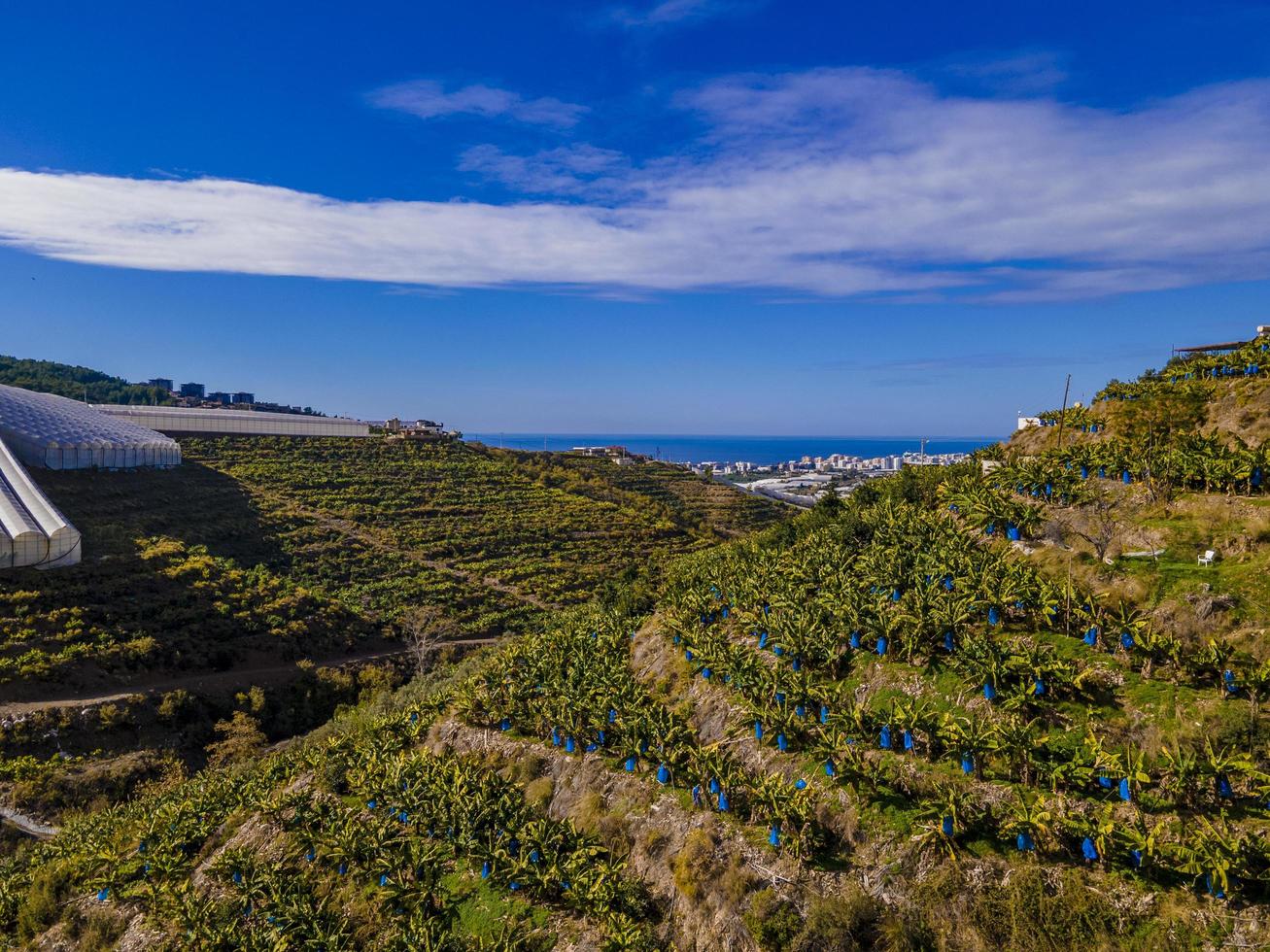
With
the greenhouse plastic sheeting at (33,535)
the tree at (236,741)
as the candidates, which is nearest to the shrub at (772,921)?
the tree at (236,741)

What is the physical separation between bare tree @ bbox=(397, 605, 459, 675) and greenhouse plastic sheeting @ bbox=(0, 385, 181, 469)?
33018 mm

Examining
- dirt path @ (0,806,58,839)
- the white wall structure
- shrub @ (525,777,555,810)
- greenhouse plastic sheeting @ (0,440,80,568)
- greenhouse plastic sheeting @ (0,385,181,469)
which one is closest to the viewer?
shrub @ (525,777,555,810)

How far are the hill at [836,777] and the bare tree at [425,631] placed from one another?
46.6 feet

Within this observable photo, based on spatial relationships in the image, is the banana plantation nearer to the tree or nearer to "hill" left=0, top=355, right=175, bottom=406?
the tree

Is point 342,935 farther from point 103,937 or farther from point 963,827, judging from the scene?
point 963,827

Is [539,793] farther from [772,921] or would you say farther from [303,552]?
[303,552]

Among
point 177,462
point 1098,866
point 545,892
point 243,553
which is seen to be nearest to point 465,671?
point 545,892

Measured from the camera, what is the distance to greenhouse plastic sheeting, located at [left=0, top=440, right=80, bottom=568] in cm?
3484

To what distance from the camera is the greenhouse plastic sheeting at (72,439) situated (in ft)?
171

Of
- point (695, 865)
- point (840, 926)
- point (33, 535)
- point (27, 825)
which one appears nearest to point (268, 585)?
point (33, 535)

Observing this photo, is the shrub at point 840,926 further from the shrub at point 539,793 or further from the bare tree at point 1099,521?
the bare tree at point 1099,521

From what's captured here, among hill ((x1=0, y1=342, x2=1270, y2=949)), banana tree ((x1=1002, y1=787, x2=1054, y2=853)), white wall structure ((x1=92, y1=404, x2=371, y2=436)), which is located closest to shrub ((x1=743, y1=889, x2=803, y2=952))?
hill ((x1=0, y1=342, x2=1270, y2=949))

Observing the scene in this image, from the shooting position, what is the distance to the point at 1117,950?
9312 millimetres

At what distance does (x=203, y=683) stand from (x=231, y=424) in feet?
201
